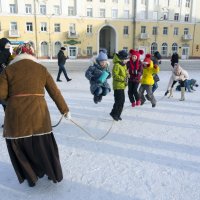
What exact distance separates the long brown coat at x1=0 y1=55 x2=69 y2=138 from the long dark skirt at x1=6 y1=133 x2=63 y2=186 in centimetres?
11

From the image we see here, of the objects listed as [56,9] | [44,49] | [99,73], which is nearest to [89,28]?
[56,9]

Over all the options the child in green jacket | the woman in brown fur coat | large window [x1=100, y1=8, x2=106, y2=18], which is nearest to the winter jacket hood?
the child in green jacket

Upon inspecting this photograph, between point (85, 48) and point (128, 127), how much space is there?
33.2m

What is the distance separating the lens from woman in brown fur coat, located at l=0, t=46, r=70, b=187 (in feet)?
8.21

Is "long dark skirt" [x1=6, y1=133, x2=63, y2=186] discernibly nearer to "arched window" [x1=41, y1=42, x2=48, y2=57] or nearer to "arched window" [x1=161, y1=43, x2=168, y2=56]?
"arched window" [x1=41, y1=42, x2=48, y2=57]

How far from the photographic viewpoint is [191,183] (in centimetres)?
298

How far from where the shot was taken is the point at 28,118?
8.50 ft

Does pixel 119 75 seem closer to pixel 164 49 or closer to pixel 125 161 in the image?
pixel 125 161

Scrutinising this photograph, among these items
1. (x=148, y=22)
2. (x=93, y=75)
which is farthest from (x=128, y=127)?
(x=148, y=22)

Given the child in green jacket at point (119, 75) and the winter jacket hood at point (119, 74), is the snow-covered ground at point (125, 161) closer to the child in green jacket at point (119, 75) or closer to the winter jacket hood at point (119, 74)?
the child in green jacket at point (119, 75)

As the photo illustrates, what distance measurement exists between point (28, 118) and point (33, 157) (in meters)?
0.48

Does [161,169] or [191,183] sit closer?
[191,183]

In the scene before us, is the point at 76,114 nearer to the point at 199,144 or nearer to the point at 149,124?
the point at 149,124

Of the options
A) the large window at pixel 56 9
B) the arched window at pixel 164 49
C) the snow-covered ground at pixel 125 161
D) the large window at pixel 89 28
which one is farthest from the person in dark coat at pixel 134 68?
the arched window at pixel 164 49
